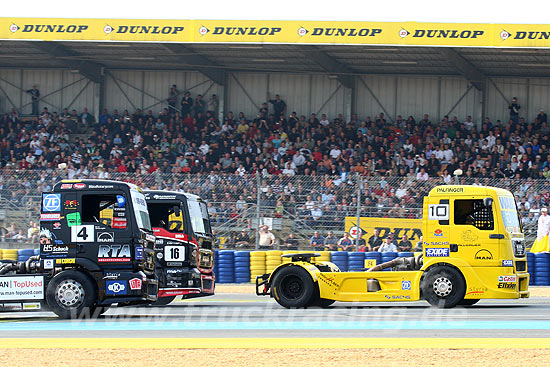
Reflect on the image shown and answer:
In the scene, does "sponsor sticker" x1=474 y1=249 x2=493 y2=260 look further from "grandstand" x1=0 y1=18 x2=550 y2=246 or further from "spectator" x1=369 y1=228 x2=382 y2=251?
"grandstand" x1=0 y1=18 x2=550 y2=246

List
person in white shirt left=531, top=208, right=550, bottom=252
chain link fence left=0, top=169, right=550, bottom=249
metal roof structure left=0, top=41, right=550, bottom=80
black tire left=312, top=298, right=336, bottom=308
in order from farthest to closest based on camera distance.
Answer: metal roof structure left=0, top=41, right=550, bottom=80
chain link fence left=0, top=169, right=550, bottom=249
person in white shirt left=531, top=208, right=550, bottom=252
black tire left=312, top=298, right=336, bottom=308

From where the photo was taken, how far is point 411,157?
3095cm

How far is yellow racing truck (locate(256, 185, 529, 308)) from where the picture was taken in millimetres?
15938

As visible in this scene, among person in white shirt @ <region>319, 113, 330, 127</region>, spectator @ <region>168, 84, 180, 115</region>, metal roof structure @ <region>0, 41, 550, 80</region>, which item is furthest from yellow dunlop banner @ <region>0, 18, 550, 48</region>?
spectator @ <region>168, 84, 180, 115</region>

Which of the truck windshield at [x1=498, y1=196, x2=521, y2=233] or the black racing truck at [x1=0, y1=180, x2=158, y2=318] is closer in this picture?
the black racing truck at [x1=0, y1=180, x2=158, y2=318]

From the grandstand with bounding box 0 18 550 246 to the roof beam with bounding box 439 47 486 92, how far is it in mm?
52

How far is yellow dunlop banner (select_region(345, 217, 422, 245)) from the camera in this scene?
914 inches

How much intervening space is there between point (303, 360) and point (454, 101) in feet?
88.0

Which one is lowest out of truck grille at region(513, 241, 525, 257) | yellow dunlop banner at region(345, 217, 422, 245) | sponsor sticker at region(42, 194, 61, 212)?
truck grille at region(513, 241, 525, 257)

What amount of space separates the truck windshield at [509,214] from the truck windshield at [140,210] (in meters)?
6.04

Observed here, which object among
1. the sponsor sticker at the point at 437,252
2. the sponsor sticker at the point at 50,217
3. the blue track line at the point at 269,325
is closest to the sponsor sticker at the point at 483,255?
the sponsor sticker at the point at 437,252

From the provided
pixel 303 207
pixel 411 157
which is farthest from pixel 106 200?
pixel 411 157

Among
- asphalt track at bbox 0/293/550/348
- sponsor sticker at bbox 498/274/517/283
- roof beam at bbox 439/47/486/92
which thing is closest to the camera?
asphalt track at bbox 0/293/550/348

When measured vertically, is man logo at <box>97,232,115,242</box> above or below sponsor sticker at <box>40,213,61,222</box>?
below
